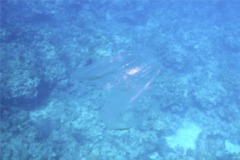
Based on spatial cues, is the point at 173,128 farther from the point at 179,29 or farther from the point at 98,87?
the point at 179,29

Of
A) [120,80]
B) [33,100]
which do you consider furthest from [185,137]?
[33,100]

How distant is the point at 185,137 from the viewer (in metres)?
7.16

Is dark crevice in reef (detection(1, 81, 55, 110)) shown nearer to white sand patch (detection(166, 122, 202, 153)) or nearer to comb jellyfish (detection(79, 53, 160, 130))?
comb jellyfish (detection(79, 53, 160, 130))

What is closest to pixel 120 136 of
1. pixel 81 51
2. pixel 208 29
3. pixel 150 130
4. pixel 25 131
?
pixel 150 130

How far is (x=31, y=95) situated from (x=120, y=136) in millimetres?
2517

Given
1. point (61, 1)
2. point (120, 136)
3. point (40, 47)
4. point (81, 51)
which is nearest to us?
point (120, 136)

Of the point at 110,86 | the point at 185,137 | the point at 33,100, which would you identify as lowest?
the point at 185,137

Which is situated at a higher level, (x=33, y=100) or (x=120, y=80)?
(x=120, y=80)

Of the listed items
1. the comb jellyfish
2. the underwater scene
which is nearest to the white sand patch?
the underwater scene

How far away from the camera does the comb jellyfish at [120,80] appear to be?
4.13 metres

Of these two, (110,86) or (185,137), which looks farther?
(185,137)

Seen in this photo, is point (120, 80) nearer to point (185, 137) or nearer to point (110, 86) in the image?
point (110, 86)

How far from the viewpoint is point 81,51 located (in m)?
7.48

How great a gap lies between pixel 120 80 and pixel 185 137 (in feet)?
12.9
